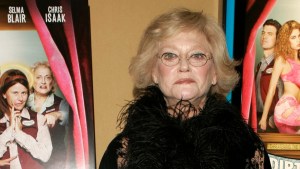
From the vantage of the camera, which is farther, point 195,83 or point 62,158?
point 62,158

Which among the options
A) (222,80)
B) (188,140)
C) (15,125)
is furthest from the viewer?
(15,125)

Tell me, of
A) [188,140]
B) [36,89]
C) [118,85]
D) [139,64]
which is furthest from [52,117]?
[188,140]

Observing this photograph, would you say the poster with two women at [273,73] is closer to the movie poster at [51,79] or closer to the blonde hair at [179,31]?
the blonde hair at [179,31]

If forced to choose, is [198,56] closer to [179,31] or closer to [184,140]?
[179,31]

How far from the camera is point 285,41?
1.45 m

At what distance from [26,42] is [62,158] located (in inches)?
13.5

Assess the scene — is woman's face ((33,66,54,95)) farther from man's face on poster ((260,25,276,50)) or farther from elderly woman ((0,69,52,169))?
man's face on poster ((260,25,276,50))

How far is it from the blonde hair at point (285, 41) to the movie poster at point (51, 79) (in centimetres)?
54

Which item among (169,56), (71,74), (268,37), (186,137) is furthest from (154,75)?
(268,37)

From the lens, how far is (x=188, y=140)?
44.4 inches

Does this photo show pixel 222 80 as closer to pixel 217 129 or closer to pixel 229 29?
pixel 217 129

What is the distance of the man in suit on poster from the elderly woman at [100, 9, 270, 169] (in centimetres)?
25

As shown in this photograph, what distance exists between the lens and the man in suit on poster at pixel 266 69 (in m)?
1.47

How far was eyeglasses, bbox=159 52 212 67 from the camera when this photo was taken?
1.15 metres
